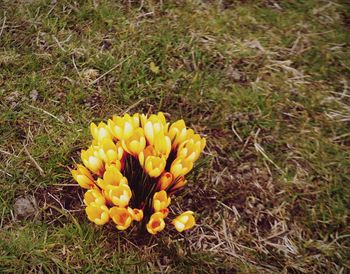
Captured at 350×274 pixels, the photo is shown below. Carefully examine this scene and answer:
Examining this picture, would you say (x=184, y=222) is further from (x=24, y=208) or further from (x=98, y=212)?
(x=24, y=208)

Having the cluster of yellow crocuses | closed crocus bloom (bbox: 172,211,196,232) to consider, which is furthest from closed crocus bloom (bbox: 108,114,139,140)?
closed crocus bloom (bbox: 172,211,196,232)

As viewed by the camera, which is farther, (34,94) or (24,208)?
(34,94)

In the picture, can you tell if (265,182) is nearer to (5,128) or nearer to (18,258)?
(18,258)

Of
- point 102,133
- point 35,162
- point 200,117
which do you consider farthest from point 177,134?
point 35,162

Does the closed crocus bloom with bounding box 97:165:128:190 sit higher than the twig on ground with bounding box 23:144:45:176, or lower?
higher

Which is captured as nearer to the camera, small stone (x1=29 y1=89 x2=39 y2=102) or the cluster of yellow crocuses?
the cluster of yellow crocuses

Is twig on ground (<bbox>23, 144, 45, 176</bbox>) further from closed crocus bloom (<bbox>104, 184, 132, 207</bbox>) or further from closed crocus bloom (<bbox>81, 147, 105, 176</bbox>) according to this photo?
closed crocus bloom (<bbox>104, 184, 132, 207</bbox>)
